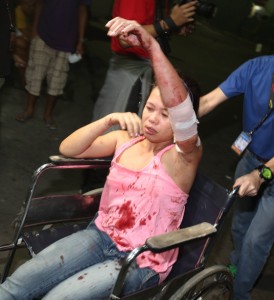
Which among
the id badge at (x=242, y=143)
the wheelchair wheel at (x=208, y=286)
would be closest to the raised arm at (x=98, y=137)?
the wheelchair wheel at (x=208, y=286)

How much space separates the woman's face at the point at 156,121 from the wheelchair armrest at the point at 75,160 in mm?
337

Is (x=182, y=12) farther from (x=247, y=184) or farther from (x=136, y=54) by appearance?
(x=247, y=184)

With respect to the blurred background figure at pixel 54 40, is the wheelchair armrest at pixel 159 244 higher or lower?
higher

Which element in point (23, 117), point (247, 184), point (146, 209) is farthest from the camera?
point (23, 117)

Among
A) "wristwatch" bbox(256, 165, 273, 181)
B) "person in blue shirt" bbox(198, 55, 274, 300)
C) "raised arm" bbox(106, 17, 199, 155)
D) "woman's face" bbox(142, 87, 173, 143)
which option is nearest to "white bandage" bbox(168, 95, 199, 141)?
"raised arm" bbox(106, 17, 199, 155)

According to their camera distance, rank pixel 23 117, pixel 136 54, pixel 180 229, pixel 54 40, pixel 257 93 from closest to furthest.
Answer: pixel 180 229, pixel 257 93, pixel 136 54, pixel 54 40, pixel 23 117

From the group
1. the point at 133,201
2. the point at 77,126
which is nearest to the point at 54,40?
the point at 77,126

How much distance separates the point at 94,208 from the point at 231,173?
277 cm

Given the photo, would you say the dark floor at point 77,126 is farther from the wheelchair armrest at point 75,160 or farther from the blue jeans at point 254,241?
the wheelchair armrest at point 75,160

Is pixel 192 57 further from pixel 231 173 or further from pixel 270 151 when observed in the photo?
pixel 270 151

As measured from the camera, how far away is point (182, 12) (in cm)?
281

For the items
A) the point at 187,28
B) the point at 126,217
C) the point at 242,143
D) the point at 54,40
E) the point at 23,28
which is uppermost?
the point at 187,28

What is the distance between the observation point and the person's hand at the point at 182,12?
281 cm

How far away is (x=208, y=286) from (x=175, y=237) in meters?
0.39
